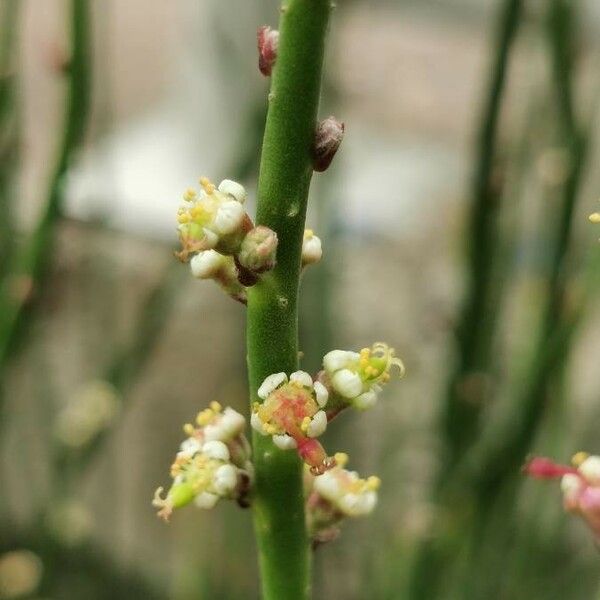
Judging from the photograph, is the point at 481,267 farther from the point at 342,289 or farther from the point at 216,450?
the point at 342,289

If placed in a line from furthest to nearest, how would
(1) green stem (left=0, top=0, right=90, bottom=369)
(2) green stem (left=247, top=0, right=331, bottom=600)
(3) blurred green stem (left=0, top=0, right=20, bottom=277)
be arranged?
(3) blurred green stem (left=0, top=0, right=20, bottom=277) < (1) green stem (left=0, top=0, right=90, bottom=369) < (2) green stem (left=247, top=0, right=331, bottom=600)

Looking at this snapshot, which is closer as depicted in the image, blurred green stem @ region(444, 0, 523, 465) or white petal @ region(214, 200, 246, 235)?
white petal @ region(214, 200, 246, 235)

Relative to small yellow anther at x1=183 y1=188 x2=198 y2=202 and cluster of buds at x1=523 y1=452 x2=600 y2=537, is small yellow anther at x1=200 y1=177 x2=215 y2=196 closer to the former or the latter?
small yellow anther at x1=183 y1=188 x2=198 y2=202

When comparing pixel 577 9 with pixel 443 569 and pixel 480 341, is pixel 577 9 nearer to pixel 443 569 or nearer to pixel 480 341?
pixel 480 341

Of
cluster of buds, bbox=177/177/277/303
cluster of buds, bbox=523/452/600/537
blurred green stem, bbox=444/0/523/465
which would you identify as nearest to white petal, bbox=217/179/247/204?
cluster of buds, bbox=177/177/277/303

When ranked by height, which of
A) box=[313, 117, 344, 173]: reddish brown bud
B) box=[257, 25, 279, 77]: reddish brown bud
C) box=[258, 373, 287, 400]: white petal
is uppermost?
box=[257, 25, 279, 77]: reddish brown bud

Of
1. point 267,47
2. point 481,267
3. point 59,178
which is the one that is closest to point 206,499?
point 267,47
